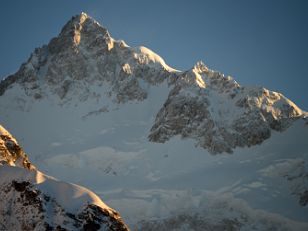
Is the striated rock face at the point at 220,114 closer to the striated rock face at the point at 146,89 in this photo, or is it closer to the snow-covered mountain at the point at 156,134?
the striated rock face at the point at 146,89

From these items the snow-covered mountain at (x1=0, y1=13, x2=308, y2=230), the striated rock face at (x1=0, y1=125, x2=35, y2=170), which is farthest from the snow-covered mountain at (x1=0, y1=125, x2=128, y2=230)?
the snow-covered mountain at (x1=0, y1=13, x2=308, y2=230)

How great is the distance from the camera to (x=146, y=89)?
432ft

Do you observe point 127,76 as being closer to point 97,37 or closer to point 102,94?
point 102,94

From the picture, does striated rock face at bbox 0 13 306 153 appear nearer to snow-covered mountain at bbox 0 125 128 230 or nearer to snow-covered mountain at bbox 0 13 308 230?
snow-covered mountain at bbox 0 13 308 230

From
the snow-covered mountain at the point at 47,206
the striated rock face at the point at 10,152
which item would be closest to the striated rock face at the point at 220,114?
the striated rock face at the point at 10,152

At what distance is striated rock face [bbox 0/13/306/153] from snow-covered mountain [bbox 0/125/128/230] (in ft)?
265

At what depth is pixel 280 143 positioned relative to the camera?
10056 centimetres

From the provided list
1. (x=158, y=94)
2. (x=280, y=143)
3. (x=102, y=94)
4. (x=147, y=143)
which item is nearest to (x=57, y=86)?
(x=102, y=94)

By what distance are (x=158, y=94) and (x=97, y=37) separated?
30390mm

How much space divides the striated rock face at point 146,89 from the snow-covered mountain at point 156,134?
28 cm

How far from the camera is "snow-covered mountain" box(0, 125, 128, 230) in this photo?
18.5 meters

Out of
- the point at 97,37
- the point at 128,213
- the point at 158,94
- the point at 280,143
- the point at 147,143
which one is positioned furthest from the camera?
the point at 97,37

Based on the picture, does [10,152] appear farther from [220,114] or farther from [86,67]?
[86,67]

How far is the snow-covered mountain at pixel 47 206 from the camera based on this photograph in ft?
60.6
